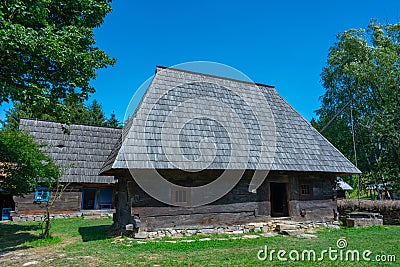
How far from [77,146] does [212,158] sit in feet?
35.1

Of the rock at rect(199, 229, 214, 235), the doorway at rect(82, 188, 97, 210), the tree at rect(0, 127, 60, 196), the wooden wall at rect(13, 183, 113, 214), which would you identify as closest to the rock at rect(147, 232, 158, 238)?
the rock at rect(199, 229, 214, 235)

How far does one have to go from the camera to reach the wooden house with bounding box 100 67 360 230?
28.7ft

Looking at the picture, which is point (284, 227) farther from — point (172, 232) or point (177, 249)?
point (177, 249)

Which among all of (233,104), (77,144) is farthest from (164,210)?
(77,144)

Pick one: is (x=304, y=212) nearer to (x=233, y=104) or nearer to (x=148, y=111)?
(x=233, y=104)

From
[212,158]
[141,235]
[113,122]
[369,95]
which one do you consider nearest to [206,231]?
[141,235]

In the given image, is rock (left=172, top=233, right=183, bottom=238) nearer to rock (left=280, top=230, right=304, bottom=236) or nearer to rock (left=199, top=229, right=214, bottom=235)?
rock (left=199, top=229, right=214, bottom=235)

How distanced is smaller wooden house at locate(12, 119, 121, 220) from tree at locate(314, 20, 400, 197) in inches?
704

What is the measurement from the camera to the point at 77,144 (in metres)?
16.8

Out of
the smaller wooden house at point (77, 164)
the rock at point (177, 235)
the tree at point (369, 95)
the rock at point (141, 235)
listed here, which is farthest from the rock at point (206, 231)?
the tree at point (369, 95)

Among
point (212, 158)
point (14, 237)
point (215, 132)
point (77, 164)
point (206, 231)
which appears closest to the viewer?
point (206, 231)

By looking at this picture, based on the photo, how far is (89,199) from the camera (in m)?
16.7

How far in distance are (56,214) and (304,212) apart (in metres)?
12.4

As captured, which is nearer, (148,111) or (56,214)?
(148,111)
